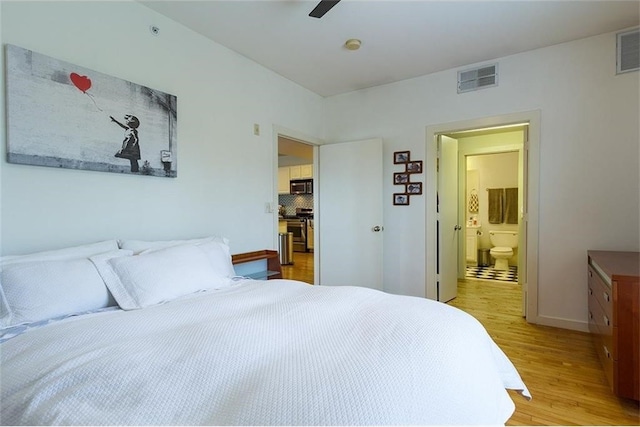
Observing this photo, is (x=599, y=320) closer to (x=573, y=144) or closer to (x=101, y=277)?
(x=573, y=144)

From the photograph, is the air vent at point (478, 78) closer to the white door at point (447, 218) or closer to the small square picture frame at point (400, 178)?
the white door at point (447, 218)

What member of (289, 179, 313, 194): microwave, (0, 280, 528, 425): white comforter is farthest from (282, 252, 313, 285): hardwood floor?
(0, 280, 528, 425): white comforter

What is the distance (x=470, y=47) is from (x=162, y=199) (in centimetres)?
311

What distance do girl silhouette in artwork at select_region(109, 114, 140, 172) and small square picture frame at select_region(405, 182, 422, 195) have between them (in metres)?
2.87

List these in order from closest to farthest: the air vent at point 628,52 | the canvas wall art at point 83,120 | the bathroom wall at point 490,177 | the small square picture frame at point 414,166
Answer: the canvas wall art at point 83,120 < the air vent at point 628,52 < the small square picture frame at point 414,166 < the bathroom wall at point 490,177

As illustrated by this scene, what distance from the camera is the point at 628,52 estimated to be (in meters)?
2.79

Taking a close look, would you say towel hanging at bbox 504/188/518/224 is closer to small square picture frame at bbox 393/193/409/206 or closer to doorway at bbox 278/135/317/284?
small square picture frame at bbox 393/193/409/206

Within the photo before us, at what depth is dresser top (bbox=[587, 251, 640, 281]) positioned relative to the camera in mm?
1889

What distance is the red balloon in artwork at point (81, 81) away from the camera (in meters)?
1.97

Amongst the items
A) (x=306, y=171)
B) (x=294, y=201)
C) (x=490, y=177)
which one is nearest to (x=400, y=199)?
(x=490, y=177)

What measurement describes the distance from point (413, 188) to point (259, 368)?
3.27m

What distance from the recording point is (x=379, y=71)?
3.62 meters

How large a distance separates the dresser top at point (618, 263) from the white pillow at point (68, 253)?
3031 millimetres

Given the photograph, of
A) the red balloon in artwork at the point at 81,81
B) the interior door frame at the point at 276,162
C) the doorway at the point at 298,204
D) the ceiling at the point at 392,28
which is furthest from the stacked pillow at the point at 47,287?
the doorway at the point at 298,204
